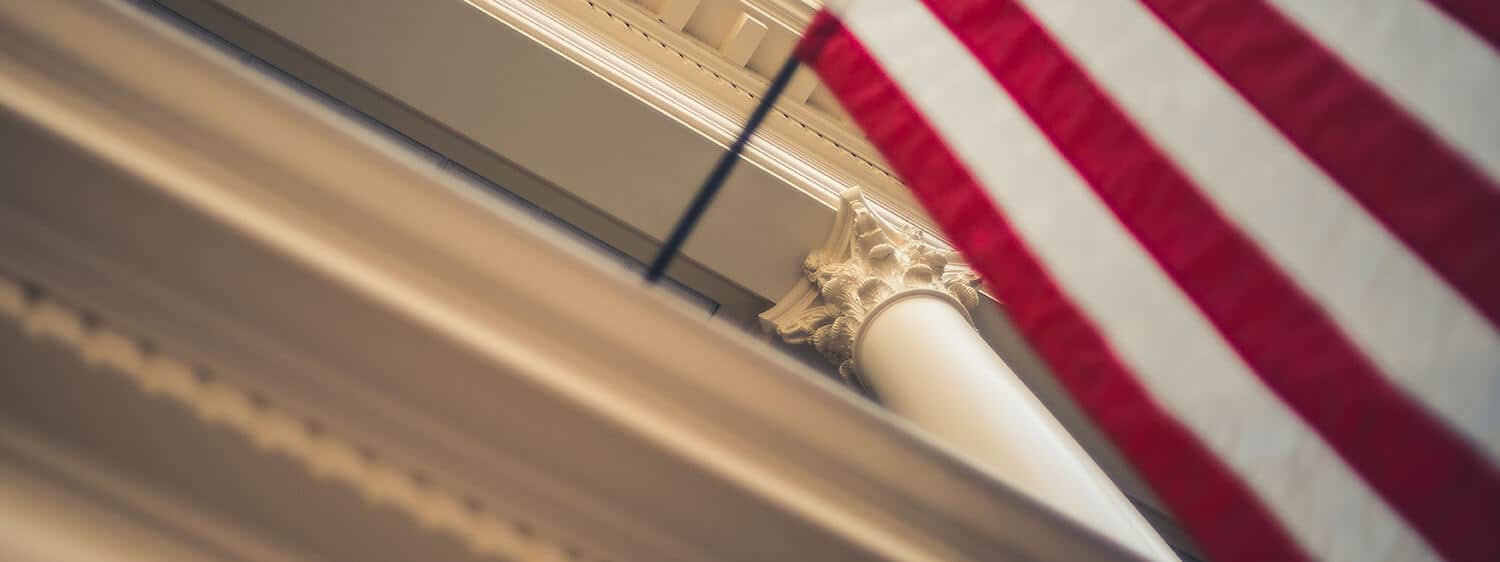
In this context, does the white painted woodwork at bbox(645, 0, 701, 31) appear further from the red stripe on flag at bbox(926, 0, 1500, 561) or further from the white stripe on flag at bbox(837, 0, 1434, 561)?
the red stripe on flag at bbox(926, 0, 1500, 561)

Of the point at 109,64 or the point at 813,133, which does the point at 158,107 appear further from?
the point at 813,133

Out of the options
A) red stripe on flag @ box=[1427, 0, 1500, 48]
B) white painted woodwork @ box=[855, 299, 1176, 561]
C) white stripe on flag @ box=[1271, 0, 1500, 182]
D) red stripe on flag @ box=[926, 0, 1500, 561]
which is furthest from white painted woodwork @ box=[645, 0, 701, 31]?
red stripe on flag @ box=[1427, 0, 1500, 48]

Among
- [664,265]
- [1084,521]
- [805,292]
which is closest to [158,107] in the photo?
[664,265]

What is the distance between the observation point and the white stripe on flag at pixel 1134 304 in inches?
60.9

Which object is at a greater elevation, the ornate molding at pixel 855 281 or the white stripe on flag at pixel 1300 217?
the ornate molding at pixel 855 281

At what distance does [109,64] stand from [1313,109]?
198cm

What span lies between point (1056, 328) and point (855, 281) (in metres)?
3.80

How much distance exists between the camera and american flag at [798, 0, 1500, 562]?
155 cm

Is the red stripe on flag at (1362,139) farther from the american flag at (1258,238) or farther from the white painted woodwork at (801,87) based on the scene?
the white painted woodwork at (801,87)

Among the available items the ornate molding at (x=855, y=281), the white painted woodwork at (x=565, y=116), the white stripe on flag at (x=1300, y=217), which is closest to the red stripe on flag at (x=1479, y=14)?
the white stripe on flag at (x=1300, y=217)

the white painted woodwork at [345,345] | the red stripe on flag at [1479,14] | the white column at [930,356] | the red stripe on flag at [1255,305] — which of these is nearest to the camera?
the white painted woodwork at [345,345]

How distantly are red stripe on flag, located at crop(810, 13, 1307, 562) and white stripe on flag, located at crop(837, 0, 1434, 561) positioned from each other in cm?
2

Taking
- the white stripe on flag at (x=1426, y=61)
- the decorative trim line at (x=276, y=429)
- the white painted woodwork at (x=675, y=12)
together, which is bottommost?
the decorative trim line at (x=276, y=429)

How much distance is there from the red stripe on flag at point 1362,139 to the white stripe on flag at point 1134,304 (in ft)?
1.14
